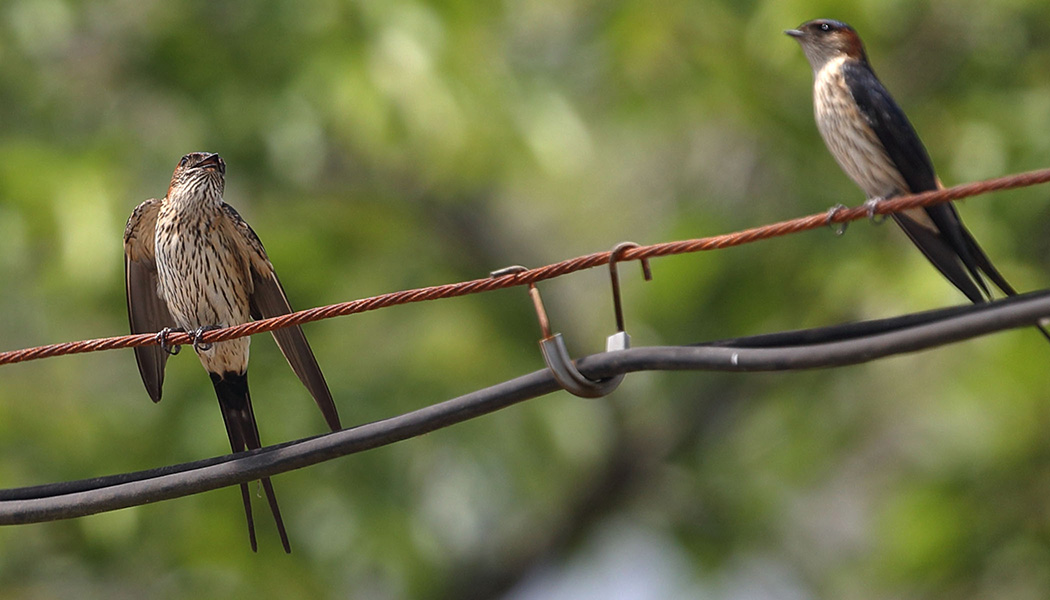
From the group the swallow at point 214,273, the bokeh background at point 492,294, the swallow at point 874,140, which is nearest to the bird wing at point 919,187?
the swallow at point 874,140

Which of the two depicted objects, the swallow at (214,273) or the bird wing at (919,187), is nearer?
the bird wing at (919,187)

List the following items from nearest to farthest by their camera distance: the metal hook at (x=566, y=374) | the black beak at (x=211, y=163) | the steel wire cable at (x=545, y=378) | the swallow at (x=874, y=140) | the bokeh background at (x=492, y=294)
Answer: the steel wire cable at (x=545, y=378), the metal hook at (x=566, y=374), the swallow at (x=874, y=140), the black beak at (x=211, y=163), the bokeh background at (x=492, y=294)

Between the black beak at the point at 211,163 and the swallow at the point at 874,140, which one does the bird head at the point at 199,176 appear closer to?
the black beak at the point at 211,163

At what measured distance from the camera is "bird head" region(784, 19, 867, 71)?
4715 mm

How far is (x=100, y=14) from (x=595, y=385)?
704 cm

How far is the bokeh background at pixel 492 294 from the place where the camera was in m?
7.28

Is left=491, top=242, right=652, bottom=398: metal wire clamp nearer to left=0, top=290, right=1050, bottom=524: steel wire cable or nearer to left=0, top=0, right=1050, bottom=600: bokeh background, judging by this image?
left=0, top=290, right=1050, bottom=524: steel wire cable

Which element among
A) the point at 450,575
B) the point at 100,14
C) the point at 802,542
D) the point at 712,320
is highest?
the point at 100,14

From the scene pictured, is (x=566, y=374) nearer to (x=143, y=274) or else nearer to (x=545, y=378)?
(x=545, y=378)

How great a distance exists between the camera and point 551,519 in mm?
10117

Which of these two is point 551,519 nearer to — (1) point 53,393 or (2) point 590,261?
(1) point 53,393

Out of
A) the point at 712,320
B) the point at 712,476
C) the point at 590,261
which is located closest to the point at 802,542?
the point at 712,476

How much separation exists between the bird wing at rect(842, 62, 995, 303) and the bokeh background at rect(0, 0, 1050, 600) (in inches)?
101

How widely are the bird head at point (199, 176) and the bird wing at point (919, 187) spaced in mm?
2418
